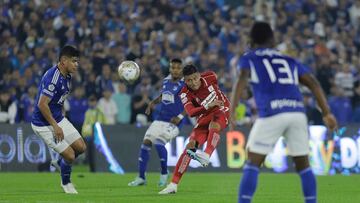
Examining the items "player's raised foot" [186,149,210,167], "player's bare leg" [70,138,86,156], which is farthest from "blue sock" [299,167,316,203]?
"player's bare leg" [70,138,86,156]

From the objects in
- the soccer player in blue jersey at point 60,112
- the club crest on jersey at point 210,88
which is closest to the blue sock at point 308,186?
the soccer player in blue jersey at point 60,112

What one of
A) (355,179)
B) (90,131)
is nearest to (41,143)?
(90,131)

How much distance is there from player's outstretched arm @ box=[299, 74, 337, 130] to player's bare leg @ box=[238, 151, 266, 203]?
0.82 meters

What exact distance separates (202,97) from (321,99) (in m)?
5.66

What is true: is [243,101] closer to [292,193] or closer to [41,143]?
[41,143]

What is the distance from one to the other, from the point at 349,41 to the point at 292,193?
1507 centimetres

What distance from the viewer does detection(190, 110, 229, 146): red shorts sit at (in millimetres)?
16766

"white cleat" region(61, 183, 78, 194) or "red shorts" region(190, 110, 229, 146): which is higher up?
"red shorts" region(190, 110, 229, 146)

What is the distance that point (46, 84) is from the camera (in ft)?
52.2

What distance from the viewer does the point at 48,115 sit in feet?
51.4

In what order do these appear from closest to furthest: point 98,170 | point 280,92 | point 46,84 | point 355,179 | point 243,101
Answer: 1. point 280,92
2. point 46,84
3. point 355,179
4. point 98,170
5. point 243,101

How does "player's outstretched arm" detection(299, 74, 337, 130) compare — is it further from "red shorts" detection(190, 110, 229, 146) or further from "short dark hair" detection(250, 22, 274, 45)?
"red shorts" detection(190, 110, 229, 146)

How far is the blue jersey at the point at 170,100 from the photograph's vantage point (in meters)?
18.8

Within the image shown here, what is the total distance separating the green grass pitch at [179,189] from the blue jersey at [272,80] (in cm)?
392
